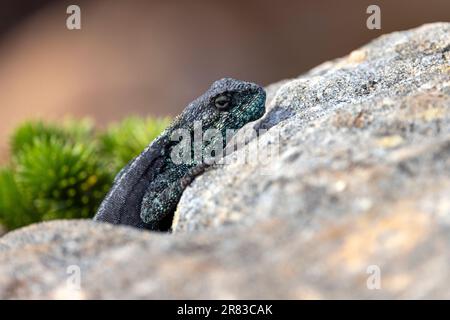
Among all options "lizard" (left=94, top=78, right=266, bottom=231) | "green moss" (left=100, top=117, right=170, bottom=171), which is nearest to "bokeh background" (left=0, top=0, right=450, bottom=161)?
"green moss" (left=100, top=117, right=170, bottom=171)

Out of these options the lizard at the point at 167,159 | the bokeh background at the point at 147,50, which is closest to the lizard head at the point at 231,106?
the lizard at the point at 167,159

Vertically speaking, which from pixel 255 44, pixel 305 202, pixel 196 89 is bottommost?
pixel 305 202

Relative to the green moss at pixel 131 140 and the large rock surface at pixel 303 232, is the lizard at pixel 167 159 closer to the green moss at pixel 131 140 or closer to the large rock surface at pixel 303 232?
the large rock surface at pixel 303 232

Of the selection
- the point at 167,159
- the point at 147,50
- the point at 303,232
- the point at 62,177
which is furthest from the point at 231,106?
the point at 147,50

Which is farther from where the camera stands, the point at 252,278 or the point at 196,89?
the point at 196,89
